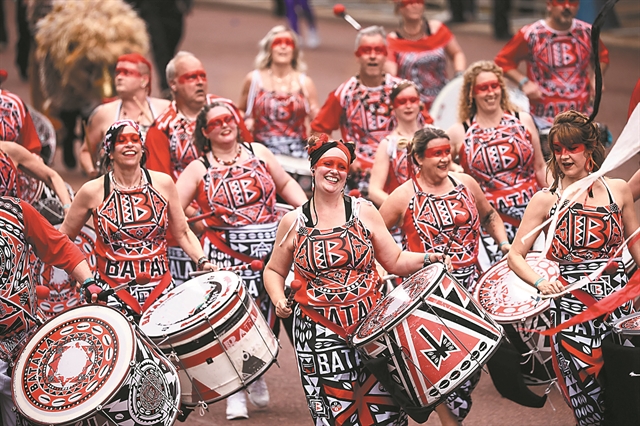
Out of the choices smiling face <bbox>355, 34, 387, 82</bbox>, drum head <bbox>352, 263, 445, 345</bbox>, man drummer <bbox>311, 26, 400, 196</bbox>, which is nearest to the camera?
drum head <bbox>352, 263, 445, 345</bbox>

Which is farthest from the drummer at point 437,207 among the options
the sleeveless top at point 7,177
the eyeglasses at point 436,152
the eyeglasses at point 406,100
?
the sleeveless top at point 7,177

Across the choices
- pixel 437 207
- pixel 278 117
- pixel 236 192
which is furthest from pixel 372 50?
pixel 437 207

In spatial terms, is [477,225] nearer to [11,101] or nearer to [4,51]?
[11,101]

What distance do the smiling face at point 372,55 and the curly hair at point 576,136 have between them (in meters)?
2.75

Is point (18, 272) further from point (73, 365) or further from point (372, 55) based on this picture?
point (372, 55)

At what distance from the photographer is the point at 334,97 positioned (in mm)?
8586

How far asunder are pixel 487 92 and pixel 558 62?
1659mm

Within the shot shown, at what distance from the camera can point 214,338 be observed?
19.1ft

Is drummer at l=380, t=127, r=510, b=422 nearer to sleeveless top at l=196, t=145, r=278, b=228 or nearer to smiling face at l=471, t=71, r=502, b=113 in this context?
sleeveless top at l=196, t=145, r=278, b=228

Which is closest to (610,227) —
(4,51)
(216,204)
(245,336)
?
(245,336)

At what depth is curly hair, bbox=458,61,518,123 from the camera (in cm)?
779

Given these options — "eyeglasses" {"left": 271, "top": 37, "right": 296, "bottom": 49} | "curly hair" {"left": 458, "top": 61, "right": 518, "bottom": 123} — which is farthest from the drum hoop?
"eyeglasses" {"left": 271, "top": 37, "right": 296, "bottom": 49}

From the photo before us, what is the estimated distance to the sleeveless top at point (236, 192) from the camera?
708 cm

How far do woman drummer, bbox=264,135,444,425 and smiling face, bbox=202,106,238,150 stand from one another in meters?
1.31
